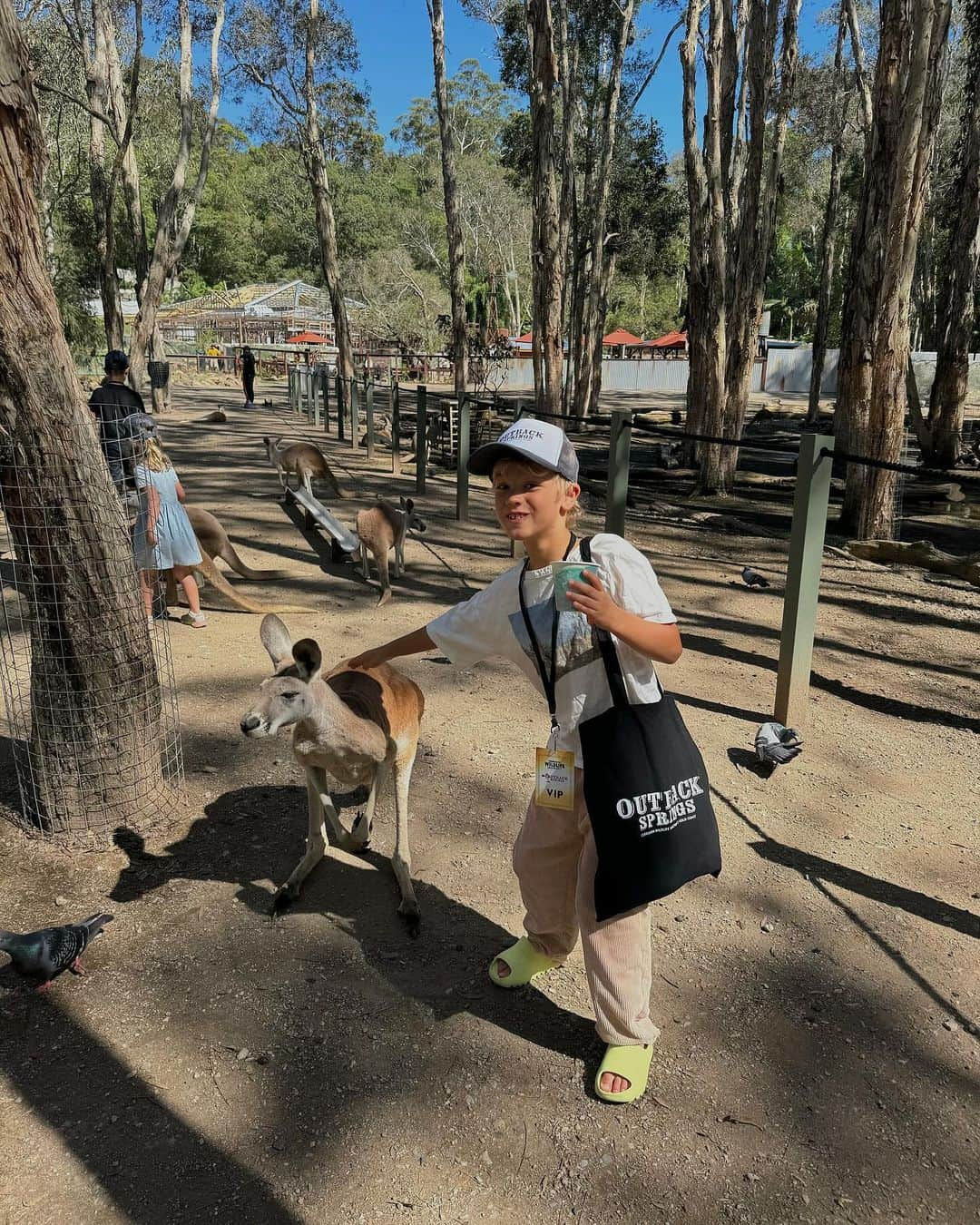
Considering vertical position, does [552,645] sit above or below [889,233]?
below

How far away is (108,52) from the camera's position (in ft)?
55.5

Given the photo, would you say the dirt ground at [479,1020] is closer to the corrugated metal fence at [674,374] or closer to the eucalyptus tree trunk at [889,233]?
the eucalyptus tree trunk at [889,233]

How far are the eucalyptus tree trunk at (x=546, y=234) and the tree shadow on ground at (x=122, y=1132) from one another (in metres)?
9.56

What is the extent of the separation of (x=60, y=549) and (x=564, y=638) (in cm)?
188

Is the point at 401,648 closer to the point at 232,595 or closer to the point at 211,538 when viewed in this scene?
the point at 232,595

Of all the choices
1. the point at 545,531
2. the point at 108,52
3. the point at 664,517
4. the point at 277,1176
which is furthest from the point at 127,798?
the point at 108,52

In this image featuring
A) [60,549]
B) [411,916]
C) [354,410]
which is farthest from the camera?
[354,410]

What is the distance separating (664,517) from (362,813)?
7.35 metres

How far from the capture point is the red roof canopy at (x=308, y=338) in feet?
125

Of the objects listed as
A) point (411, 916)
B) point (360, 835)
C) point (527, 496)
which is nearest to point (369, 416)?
point (360, 835)

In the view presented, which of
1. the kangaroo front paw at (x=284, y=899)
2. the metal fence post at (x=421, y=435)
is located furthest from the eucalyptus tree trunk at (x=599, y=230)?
the kangaroo front paw at (x=284, y=899)

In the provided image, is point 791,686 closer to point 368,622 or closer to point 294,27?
point 368,622

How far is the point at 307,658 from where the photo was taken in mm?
2441

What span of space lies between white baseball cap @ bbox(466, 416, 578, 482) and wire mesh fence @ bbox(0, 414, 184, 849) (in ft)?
5.25
